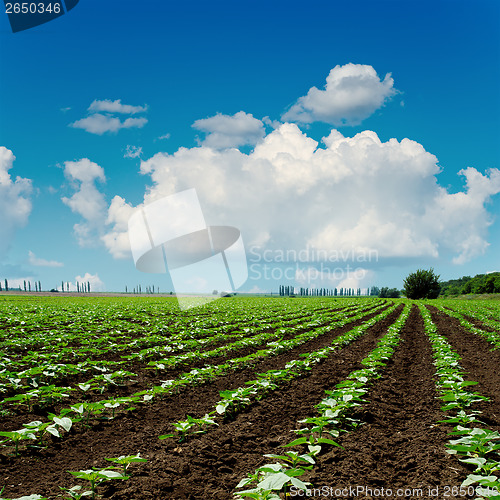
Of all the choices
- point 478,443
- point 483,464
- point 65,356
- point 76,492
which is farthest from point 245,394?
point 65,356

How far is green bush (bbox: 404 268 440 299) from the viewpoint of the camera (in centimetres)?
8750

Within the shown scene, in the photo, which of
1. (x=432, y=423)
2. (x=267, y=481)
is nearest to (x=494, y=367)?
(x=432, y=423)

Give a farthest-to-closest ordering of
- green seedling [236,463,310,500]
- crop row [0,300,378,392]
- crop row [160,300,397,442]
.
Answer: crop row [0,300,378,392]
crop row [160,300,397,442]
green seedling [236,463,310,500]

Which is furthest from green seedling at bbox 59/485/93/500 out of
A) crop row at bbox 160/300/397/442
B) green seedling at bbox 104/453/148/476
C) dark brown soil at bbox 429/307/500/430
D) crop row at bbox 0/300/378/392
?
dark brown soil at bbox 429/307/500/430

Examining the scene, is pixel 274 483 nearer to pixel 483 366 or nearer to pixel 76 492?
pixel 76 492

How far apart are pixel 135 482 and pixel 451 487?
3109mm

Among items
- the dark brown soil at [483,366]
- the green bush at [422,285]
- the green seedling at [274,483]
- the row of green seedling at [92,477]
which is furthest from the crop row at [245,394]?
the green bush at [422,285]

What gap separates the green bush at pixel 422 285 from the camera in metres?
87.5

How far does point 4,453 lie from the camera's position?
4.50 meters

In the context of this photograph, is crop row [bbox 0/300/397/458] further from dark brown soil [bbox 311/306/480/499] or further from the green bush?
the green bush

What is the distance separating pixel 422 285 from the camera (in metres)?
88.4

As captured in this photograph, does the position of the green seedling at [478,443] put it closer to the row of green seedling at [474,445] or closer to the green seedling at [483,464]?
the row of green seedling at [474,445]

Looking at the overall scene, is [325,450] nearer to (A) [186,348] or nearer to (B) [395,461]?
(B) [395,461]

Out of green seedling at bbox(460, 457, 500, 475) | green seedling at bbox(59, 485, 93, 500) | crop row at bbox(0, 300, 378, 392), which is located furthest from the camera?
crop row at bbox(0, 300, 378, 392)
